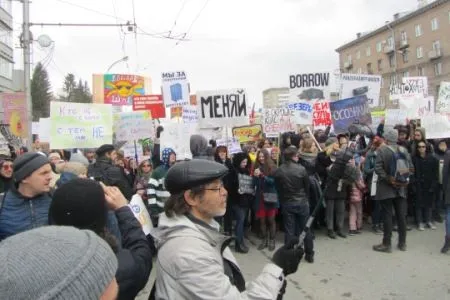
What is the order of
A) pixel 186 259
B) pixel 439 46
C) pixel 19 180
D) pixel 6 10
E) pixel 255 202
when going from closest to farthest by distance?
pixel 186 259
pixel 19 180
pixel 255 202
pixel 6 10
pixel 439 46

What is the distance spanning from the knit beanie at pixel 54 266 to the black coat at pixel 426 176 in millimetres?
8570

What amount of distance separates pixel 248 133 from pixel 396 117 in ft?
13.6

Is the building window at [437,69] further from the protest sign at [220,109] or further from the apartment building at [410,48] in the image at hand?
the protest sign at [220,109]

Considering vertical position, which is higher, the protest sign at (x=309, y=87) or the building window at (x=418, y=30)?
the building window at (x=418, y=30)

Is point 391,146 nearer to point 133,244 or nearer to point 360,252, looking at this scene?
point 360,252

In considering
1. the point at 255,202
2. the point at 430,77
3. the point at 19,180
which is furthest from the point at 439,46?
the point at 19,180

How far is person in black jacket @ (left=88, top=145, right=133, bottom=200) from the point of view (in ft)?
20.2

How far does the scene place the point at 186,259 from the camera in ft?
5.88

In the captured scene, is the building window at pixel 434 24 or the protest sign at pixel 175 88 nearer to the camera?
the protest sign at pixel 175 88

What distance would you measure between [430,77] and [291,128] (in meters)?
57.8

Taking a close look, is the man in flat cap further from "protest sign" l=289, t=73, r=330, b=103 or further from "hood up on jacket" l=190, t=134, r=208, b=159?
"protest sign" l=289, t=73, r=330, b=103

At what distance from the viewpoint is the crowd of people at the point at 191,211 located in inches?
37.5

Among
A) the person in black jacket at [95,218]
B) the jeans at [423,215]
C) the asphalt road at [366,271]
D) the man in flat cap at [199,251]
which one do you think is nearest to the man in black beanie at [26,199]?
the person in black jacket at [95,218]

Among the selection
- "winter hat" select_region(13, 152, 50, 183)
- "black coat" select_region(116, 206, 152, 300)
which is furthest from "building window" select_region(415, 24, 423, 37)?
"black coat" select_region(116, 206, 152, 300)
